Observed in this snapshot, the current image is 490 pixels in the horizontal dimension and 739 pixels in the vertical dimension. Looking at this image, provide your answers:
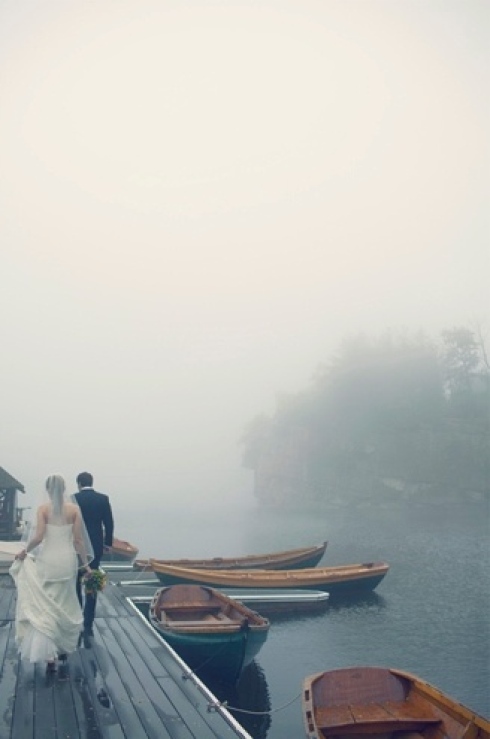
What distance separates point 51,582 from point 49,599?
24 cm

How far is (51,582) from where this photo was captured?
331 inches

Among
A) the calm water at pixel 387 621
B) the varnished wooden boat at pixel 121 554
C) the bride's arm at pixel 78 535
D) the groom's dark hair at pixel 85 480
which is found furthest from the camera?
the varnished wooden boat at pixel 121 554

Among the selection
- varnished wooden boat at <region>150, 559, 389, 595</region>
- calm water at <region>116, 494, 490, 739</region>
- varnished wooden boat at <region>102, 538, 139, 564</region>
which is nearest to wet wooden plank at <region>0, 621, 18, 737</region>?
calm water at <region>116, 494, 490, 739</region>

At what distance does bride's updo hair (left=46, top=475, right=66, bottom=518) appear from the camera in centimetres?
832

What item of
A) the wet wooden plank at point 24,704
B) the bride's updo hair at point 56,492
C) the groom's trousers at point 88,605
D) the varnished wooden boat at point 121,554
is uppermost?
the bride's updo hair at point 56,492

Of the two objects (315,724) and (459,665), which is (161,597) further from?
(459,665)

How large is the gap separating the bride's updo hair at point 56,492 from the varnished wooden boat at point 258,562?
73.6ft

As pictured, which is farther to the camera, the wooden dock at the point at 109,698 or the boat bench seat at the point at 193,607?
the boat bench seat at the point at 193,607

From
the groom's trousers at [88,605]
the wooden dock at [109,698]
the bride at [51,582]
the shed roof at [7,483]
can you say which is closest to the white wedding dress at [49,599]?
the bride at [51,582]

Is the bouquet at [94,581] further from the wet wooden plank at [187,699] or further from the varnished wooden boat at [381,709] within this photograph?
the varnished wooden boat at [381,709]

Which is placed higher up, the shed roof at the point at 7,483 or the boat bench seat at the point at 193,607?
the shed roof at the point at 7,483

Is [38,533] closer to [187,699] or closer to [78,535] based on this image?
[78,535]

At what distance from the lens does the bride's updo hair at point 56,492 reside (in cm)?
832

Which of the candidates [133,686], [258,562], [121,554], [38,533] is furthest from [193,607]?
[121,554]
